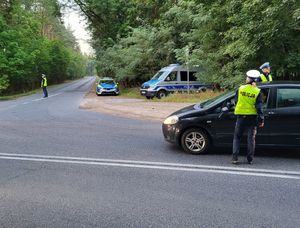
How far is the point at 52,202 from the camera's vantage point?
4.91m

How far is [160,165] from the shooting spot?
268 inches

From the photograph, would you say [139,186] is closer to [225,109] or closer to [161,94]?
[225,109]

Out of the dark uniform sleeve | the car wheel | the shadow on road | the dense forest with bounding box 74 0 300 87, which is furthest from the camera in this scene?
the dense forest with bounding box 74 0 300 87

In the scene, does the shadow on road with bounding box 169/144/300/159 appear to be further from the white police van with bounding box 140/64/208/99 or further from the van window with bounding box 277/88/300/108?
the white police van with bounding box 140/64/208/99

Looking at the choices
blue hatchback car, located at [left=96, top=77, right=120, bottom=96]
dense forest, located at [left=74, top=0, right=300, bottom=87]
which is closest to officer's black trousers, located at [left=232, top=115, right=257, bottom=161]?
dense forest, located at [left=74, top=0, right=300, bottom=87]

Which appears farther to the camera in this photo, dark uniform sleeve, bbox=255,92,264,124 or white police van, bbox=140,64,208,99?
white police van, bbox=140,64,208,99

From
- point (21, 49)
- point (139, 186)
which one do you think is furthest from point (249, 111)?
point (21, 49)

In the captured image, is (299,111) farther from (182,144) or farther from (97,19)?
(97,19)

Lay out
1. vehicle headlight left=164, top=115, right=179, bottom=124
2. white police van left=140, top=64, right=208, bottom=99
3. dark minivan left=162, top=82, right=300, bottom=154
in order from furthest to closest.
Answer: white police van left=140, top=64, right=208, bottom=99 < vehicle headlight left=164, top=115, right=179, bottom=124 < dark minivan left=162, top=82, right=300, bottom=154

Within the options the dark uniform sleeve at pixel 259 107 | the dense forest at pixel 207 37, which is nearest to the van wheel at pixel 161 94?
the dense forest at pixel 207 37

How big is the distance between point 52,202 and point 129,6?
34678mm

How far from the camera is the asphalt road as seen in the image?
4.37 meters

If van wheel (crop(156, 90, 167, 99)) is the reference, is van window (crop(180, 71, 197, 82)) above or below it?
above

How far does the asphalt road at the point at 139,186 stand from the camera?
4.37 meters
